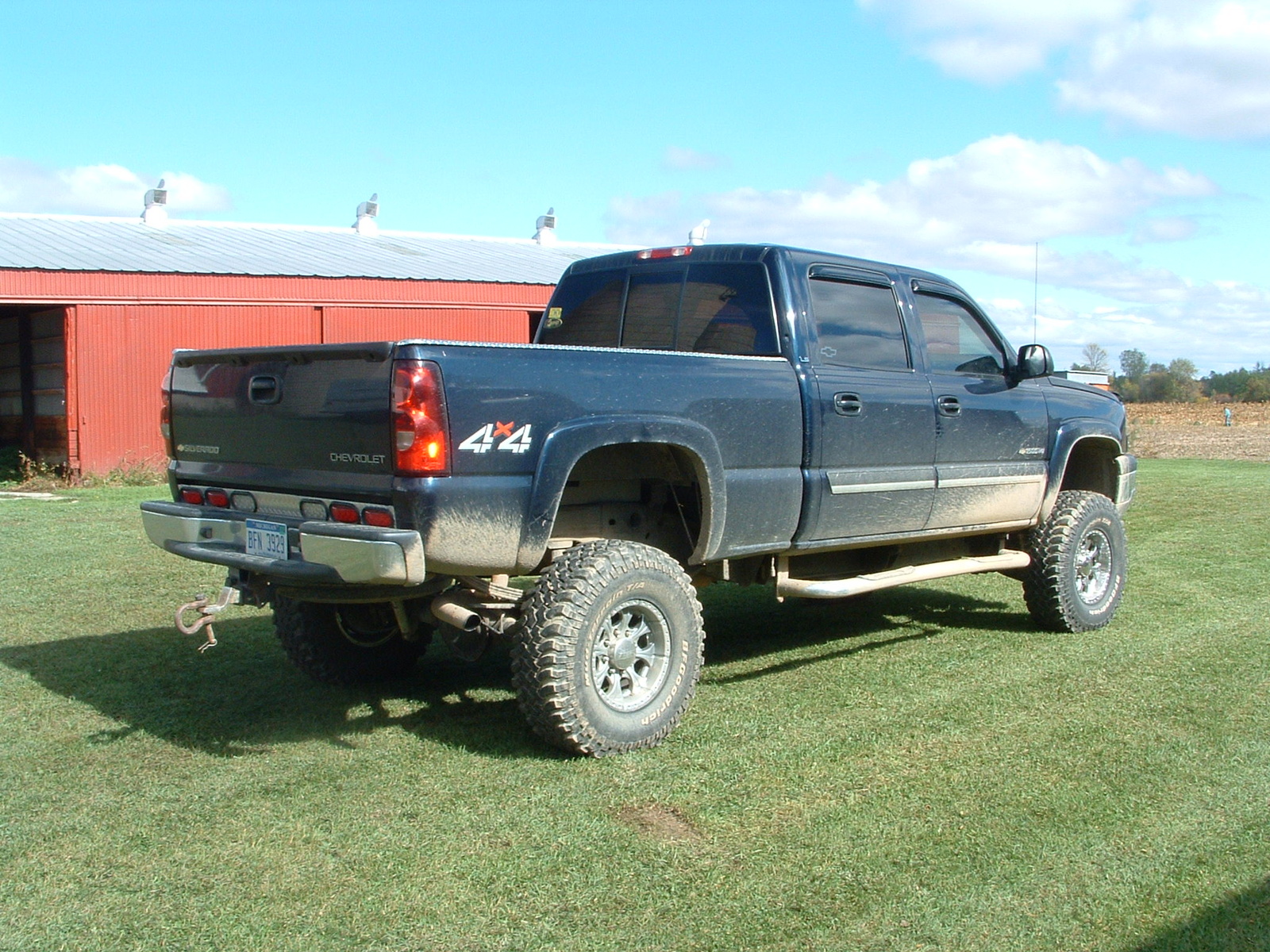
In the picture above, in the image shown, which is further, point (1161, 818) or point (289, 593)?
point (289, 593)

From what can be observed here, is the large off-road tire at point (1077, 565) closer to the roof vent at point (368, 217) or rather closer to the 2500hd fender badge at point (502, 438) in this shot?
the 2500hd fender badge at point (502, 438)

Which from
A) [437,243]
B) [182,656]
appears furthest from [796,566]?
[437,243]

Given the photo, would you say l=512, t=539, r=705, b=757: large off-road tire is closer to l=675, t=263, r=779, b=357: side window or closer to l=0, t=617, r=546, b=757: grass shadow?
l=0, t=617, r=546, b=757: grass shadow

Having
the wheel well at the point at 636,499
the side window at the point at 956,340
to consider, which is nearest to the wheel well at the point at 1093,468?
the side window at the point at 956,340

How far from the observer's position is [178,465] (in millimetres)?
5340

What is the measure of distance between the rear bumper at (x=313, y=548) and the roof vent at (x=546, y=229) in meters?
22.4

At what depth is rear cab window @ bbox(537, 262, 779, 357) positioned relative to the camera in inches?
227

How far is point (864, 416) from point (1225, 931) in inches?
120

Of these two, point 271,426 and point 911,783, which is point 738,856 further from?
point 271,426

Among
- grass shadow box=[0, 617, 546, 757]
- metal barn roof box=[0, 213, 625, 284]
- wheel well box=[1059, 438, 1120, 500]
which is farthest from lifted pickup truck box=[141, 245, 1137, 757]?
metal barn roof box=[0, 213, 625, 284]

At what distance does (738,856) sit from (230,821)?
1.77 m

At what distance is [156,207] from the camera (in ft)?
72.9

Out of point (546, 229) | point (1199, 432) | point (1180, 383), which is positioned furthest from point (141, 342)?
point (1180, 383)

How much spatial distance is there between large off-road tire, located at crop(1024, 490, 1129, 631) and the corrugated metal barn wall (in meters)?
11.5
